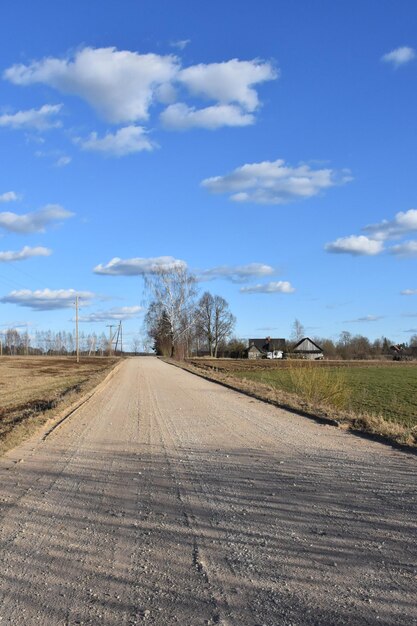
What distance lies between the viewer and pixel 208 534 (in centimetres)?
525

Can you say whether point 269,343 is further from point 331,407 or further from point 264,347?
point 331,407

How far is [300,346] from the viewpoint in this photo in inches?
5546

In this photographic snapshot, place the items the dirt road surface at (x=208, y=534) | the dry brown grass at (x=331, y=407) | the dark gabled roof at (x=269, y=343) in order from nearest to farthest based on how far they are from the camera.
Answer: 1. the dirt road surface at (x=208, y=534)
2. the dry brown grass at (x=331, y=407)
3. the dark gabled roof at (x=269, y=343)

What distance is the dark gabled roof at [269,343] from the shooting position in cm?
15112

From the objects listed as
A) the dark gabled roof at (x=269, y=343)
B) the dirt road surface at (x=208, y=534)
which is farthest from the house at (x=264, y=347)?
the dirt road surface at (x=208, y=534)

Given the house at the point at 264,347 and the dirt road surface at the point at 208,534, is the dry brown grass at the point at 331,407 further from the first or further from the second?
the house at the point at 264,347

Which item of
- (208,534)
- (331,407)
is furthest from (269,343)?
(208,534)

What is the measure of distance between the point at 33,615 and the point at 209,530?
6.73ft

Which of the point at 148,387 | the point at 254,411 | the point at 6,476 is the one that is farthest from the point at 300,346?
the point at 6,476

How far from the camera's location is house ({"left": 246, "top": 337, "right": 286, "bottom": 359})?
131m

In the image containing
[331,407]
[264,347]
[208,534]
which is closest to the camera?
[208,534]

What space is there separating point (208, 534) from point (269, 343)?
487 feet

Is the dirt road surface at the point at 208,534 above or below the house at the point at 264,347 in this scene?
below

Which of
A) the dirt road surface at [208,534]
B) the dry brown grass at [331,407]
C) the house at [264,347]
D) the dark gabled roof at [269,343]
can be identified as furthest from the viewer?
the dark gabled roof at [269,343]
